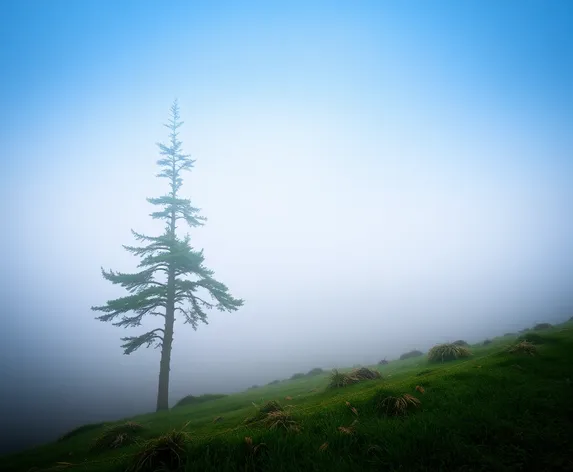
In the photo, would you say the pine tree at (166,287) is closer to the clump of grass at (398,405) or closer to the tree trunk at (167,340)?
the tree trunk at (167,340)

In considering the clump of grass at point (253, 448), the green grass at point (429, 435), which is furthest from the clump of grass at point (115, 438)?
the clump of grass at point (253, 448)

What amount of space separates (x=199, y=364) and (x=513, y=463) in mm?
65155

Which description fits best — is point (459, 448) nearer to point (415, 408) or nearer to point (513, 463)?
point (513, 463)

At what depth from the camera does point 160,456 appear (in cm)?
419

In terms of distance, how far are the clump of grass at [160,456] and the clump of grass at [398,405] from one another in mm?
3713

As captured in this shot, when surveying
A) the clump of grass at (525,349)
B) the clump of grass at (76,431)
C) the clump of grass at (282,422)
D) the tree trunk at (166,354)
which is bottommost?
the clump of grass at (76,431)

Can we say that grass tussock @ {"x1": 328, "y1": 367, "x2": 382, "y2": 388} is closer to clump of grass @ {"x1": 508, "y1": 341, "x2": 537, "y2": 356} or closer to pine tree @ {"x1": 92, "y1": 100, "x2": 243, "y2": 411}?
clump of grass @ {"x1": 508, "y1": 341, "x2": 537, "y2": 356}

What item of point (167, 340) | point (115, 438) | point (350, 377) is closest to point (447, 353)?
point (350, 377)

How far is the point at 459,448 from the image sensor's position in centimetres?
353

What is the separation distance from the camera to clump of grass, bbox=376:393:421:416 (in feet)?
16.7

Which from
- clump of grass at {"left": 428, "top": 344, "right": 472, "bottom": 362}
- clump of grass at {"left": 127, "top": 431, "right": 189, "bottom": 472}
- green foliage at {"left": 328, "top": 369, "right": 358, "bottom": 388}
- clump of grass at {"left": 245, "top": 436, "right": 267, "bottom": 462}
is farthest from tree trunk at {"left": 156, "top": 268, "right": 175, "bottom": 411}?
clump of grass at {"left": 245, "top": 436, "right": 267, "bottom": 462}

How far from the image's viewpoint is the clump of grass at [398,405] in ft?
16.7

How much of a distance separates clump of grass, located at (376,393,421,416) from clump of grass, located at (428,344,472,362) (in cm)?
730

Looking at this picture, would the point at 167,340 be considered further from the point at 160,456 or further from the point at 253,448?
the point at 253,448
